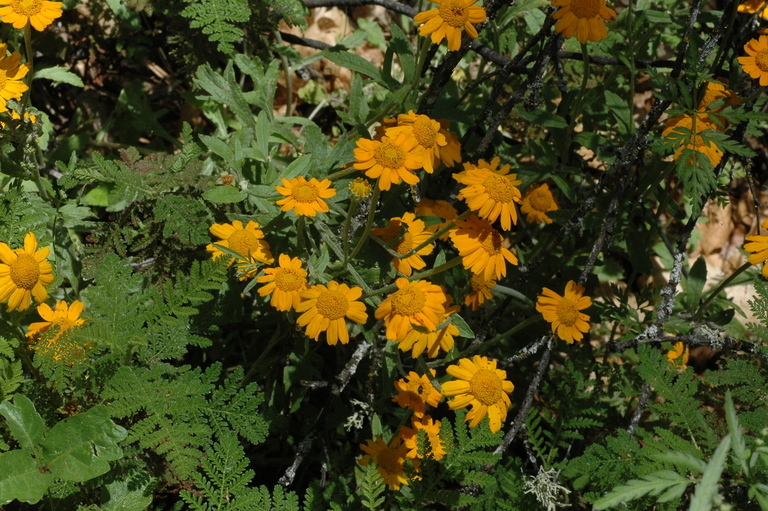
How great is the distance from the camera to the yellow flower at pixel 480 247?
6.32 feet

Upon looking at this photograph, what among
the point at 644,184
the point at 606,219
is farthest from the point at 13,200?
the point at 644,184

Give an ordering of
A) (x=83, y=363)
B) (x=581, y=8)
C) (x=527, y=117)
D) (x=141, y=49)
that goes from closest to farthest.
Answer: (x=83, y=363) < (x=581, y=8) < (x=527, y=117) < (x=141, y=49)

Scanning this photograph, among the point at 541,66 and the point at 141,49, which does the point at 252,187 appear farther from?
the point at 141,49

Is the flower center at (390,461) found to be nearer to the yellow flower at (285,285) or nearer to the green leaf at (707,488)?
the yellow flower at (285,285)

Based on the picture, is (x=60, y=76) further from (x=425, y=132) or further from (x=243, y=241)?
(x=425, y=132)

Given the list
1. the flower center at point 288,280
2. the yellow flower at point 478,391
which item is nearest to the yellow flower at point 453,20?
the flower center at point 288,280

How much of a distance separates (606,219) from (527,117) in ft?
1.56

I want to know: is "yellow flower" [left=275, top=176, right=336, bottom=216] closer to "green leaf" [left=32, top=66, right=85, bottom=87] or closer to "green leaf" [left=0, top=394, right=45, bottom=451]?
"green leaf" [left=0, top=394, right=45, bottom=451]

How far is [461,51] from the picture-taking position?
7.22 feet

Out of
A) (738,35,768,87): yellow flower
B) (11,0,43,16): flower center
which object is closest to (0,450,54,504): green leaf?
(11,0,43,16): flower center

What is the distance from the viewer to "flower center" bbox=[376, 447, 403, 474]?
215cm

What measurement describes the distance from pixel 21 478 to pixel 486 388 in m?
1.29

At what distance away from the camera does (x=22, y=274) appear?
6.12 feet

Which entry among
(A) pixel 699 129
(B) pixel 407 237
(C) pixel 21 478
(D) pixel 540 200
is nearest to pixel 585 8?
(A) pixel 699 129
